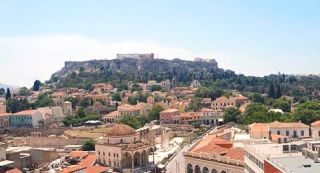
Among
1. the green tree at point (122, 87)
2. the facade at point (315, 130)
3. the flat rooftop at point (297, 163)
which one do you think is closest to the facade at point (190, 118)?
the facade at point (315, 130)

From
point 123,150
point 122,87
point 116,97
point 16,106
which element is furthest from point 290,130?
point 122,87

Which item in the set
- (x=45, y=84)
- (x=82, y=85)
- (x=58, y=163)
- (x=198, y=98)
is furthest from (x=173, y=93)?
Result: (x=58, y=163)

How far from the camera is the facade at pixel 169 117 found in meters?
99.7

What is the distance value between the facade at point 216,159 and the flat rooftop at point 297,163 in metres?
10.4

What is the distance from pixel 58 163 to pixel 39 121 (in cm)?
4076

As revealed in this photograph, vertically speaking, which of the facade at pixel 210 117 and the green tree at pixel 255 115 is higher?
the green tree at pixel 255 115

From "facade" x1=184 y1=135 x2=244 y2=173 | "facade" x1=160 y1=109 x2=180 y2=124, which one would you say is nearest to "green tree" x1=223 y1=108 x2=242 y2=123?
→ "facade" x1=160 y1=109 x2=180 y2=124

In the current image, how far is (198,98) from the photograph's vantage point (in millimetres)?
121438

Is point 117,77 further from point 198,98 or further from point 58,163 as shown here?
point 58,163

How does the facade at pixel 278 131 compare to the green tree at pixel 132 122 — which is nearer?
the facade at pixel 278 131

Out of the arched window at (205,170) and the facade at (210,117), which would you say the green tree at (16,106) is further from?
the arched window at (205,170)

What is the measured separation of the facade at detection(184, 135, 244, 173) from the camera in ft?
143

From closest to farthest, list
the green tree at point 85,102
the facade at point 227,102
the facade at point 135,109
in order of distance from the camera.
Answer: the facade at point 135,109 → the facade at point 227,102 → the green tree at point 85,102

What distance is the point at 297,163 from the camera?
101 ft
